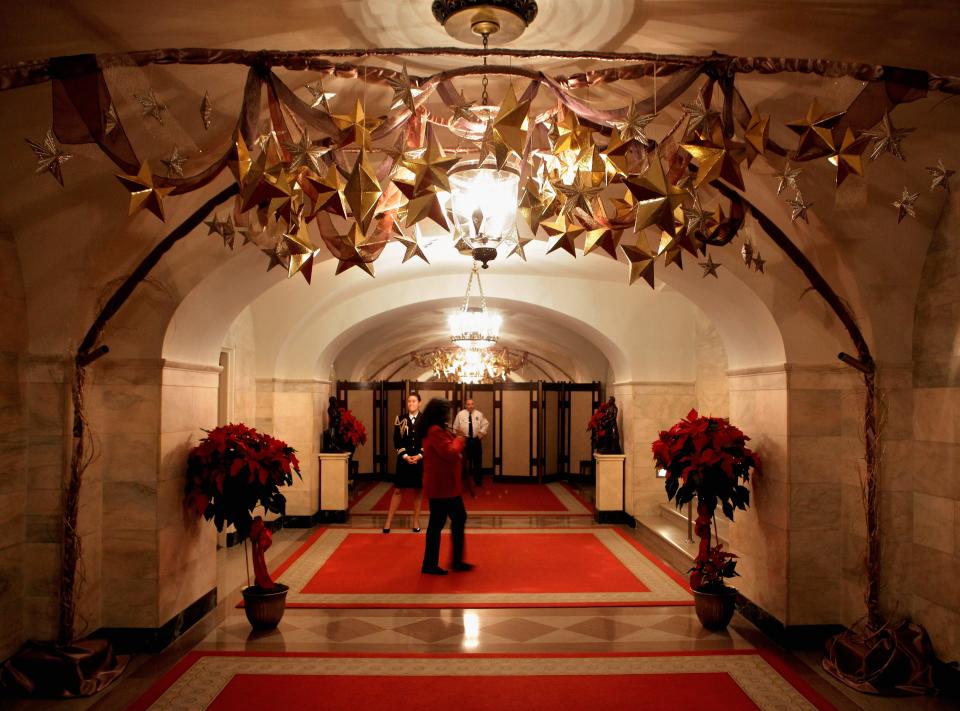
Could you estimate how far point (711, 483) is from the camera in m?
5.47

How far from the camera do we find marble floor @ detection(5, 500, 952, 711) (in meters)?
4.75

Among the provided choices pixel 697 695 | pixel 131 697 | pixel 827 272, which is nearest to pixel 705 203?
pixel 827 272

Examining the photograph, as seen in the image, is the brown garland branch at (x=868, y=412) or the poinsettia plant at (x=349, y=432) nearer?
the brown garland branch at (x=868, y=412)

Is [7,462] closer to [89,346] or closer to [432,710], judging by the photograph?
[89,346]

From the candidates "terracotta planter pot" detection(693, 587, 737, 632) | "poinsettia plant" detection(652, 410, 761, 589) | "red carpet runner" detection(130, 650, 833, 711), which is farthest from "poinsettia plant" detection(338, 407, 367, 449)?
"terracotta planter pot" detection(693, 587, 737, 632)

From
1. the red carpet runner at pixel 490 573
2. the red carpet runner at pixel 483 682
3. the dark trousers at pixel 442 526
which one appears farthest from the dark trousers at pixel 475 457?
the red carpet runner at pixel 483 682

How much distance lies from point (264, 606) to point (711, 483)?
339 cm

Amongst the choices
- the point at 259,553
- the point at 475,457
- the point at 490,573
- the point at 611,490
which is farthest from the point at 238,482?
the point at 475,457

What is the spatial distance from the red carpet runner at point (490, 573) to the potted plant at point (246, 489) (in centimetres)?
77

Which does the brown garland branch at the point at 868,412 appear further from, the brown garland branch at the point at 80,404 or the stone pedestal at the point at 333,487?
the stone pedestal at the point at 333,487

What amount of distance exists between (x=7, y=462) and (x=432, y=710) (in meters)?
3.01

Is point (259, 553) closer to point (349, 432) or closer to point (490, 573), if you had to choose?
point (490, 573)

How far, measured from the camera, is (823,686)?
4520mm

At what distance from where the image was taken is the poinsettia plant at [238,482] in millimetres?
5418
